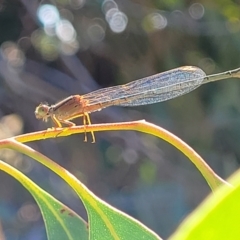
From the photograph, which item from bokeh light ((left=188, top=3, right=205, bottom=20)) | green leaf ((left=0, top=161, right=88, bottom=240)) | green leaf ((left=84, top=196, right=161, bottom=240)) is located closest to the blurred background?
bokeh light ((left=188, top=3, right=205, bottom=20))

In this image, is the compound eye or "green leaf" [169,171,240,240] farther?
the compound eye

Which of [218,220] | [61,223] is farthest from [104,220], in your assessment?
[218,220]

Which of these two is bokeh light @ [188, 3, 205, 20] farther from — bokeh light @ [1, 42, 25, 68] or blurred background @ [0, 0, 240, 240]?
bokeh light @ [1, 42, 25, 68]

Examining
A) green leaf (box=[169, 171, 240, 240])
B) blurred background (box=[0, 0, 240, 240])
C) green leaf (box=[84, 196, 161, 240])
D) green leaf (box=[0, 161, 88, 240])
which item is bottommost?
green leaf (box=[169, 171, 240, 240])

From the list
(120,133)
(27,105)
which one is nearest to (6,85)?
(27,105)

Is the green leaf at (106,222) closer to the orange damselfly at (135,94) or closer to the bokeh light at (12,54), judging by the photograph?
the orange damselfly at (135,94)

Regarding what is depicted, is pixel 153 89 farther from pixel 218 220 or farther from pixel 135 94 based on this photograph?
pixel 218 220
